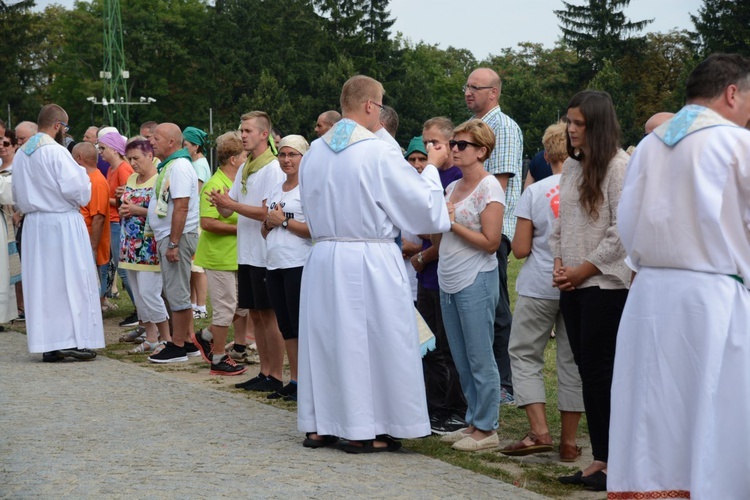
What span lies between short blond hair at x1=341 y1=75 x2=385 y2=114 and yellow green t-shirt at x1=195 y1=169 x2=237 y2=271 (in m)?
3.41

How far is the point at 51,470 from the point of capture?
20.7 feet

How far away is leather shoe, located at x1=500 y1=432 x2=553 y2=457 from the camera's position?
671 cm

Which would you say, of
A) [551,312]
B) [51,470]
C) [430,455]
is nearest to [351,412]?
[430,455]

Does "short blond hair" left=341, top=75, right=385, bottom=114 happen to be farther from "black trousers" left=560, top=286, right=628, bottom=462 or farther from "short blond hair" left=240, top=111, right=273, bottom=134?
"short blond hair" left=240, top=111, right=273, bottom=134

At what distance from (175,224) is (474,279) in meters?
4.43

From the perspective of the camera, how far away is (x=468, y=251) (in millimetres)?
6949

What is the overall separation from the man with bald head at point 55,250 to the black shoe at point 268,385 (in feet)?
8.27

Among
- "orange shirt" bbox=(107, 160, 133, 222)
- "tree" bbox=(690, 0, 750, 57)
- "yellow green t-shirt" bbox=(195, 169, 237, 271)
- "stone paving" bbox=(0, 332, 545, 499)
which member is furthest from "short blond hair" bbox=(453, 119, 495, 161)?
"tree" bbox=(690, 0, 750, 57)

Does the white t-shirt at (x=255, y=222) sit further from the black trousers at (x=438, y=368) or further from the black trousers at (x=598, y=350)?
the black trousers at (x=598, y=350)

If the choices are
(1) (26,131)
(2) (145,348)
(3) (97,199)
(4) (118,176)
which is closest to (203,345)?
(2) (145,348)

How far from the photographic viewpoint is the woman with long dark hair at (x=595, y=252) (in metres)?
6.00

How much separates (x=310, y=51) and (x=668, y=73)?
93.1 ft

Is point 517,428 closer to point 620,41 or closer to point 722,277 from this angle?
point 722,277

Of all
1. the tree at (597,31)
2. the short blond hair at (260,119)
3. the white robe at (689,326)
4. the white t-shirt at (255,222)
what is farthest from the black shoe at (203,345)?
the tree at (597,31)
